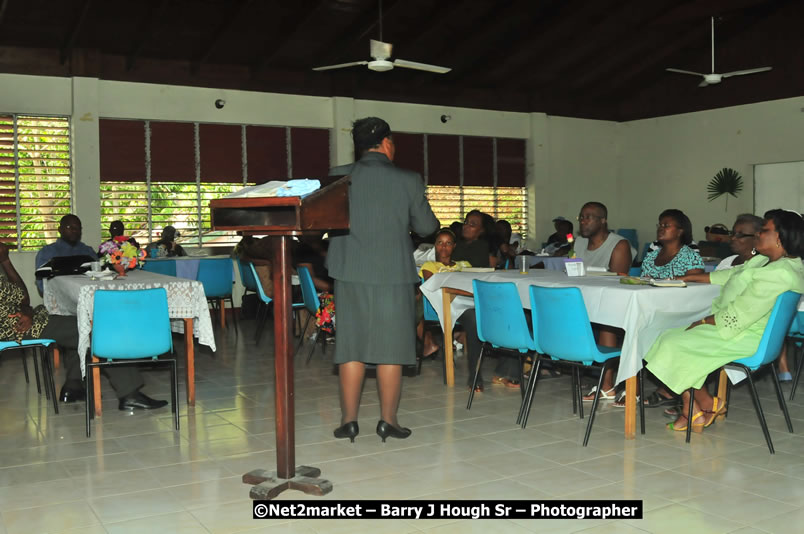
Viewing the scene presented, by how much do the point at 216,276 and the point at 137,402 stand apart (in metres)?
3.76

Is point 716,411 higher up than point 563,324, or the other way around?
point 563,324

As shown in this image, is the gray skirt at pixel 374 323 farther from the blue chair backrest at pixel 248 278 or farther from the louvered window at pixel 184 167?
the louvered window at pixel 184 167

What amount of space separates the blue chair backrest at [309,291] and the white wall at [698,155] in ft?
28.2

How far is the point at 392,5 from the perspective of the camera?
9820mm

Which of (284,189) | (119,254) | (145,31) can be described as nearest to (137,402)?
(119,254)

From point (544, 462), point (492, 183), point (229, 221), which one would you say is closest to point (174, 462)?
point (229, 221)

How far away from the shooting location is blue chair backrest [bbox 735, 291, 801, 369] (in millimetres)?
3924

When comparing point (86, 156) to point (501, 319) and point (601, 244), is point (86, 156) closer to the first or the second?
point (601, 244)

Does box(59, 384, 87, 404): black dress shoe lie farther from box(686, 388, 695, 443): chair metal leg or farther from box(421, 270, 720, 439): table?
box(686, 388, 695, 443): chair metal leg

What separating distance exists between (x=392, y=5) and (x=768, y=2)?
5906 millimetres

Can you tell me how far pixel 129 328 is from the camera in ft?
14.9

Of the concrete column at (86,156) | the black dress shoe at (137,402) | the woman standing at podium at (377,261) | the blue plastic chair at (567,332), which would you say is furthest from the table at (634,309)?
the concrete column at (86,156)

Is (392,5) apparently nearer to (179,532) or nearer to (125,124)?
(125,124)

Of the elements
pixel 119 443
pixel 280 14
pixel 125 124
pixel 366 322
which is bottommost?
pixel 119 443
